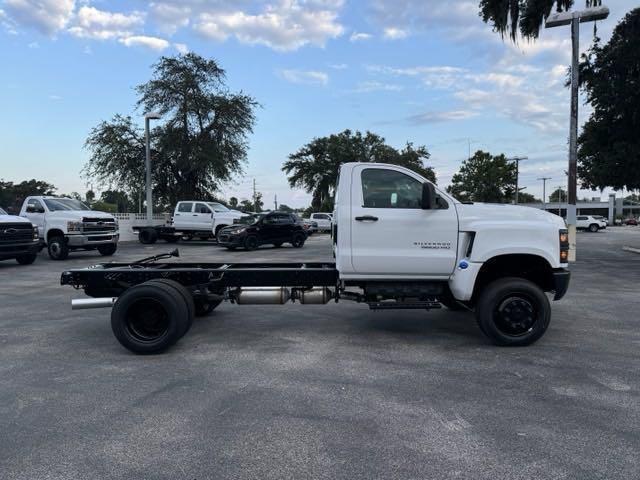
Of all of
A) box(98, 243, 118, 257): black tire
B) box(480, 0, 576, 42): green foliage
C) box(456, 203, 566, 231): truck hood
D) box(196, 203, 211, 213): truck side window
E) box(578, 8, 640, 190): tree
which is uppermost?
box(480, 0, 576, 42): green foliage

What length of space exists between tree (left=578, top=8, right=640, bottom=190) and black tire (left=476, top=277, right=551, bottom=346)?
13.0 m

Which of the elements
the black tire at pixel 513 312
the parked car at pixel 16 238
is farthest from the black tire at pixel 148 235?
the black tire at pixel 513 312

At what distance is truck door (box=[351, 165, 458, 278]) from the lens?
5.68 m

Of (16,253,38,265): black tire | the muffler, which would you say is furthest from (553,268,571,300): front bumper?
(16,253,38,265): black tire

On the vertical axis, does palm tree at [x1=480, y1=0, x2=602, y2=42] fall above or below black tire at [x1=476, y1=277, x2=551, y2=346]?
above

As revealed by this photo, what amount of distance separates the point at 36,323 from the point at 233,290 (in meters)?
3.23

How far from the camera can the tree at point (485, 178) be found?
155ft

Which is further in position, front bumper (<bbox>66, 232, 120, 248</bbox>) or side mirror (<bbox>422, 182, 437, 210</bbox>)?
front bumper (<bbox>66, 232, 120, 248</bbox>)

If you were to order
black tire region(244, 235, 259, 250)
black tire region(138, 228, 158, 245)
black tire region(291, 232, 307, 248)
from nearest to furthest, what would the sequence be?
black tire region(244, 235, 259, 250) → black tire region(291, 232, 307, 248) → black tire region(138, 228, 158, 245)

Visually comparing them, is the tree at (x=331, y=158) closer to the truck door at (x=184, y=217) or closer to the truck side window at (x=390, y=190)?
the truck door at (x=184, y=217)

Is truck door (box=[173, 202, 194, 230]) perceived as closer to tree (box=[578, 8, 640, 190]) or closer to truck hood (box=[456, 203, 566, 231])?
tree (box=[578, 8, 640, 190])

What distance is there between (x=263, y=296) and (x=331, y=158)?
165ft

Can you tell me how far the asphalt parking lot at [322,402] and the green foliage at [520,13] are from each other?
1449 centimetres

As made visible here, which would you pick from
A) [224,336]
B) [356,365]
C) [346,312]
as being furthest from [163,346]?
[346,312]
